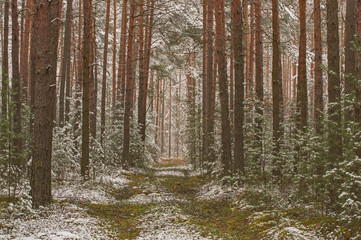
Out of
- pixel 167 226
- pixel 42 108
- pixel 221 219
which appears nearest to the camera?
pixel 167 226

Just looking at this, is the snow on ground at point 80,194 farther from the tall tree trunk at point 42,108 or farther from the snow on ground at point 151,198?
the tall tree trunk at point 42,108

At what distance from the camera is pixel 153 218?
28.2 ft

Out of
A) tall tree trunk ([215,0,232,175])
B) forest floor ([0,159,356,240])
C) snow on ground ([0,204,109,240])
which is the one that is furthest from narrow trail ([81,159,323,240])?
tall tree trunk ([215,0,232,175])

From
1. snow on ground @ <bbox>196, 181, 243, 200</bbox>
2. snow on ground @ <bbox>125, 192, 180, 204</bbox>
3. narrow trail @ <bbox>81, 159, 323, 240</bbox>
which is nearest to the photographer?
narrow trail @ <bbox>81, 159, 323, 240</bbox>

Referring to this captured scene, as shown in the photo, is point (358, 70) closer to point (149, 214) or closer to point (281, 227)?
point (281, 227)

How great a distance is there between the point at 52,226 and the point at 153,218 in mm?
2617

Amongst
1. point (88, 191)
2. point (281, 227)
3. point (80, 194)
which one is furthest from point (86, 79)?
point (281, 227)

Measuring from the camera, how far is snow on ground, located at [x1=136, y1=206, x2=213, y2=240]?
6.84 meters

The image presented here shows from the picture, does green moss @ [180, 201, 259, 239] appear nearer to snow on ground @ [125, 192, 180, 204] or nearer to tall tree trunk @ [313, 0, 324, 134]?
snow on ground @ [125, 192, 180, 204]

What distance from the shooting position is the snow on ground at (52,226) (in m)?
6.10

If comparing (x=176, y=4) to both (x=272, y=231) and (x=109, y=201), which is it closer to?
(x=109, y=201)

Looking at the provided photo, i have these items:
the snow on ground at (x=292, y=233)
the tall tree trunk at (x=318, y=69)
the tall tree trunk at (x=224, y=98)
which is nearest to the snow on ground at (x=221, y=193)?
the tall tree trunk at (x=224, y=98)

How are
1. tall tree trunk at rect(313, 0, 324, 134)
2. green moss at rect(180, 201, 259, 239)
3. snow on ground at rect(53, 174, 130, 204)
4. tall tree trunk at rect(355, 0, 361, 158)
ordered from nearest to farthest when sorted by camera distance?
tall tree trunk at rect(355, 0, 361, 158)
green moss at rect(180, 201, 259, 239)
snow on ground at rect(53, 174, 130, 204)
tall tree trunk at rect(313, 0, 324, 134)

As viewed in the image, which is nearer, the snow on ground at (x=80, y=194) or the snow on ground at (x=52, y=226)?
the snow on ground at (x=52, y=226)
